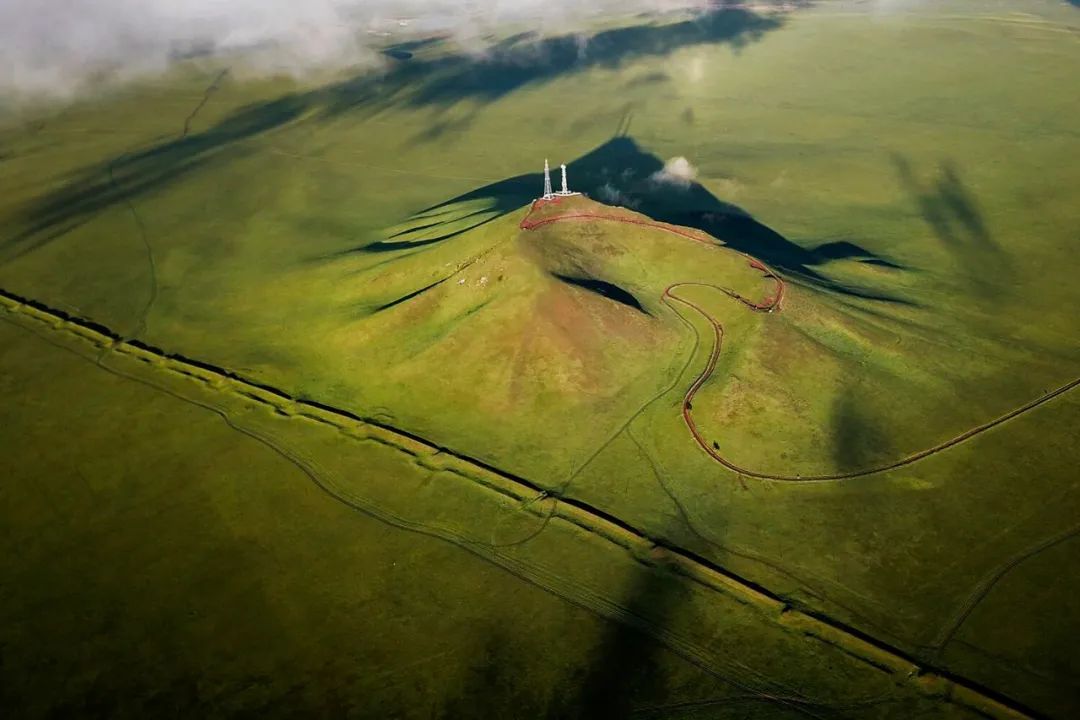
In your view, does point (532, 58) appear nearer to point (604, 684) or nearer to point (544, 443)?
point (544, 443)

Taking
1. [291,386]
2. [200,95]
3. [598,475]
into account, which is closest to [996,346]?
[598,475]

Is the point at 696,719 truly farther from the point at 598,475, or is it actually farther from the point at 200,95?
the point at 200,95

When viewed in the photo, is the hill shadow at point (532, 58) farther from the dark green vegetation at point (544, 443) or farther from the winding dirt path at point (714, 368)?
the winding dirt path at point (714, 368)

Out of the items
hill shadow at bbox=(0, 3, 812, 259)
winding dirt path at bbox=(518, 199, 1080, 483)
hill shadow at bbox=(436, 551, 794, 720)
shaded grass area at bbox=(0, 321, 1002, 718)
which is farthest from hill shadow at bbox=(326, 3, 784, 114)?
hill shadow at bbox=(436, 551, 794, 720)

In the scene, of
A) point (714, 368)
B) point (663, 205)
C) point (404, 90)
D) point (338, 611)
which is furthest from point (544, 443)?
point (404, 90)

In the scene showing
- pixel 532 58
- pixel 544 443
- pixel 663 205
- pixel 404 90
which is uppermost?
pixel 532 58

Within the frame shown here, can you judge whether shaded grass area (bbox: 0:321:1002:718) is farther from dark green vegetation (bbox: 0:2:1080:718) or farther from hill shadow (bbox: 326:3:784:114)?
hill shadow (bbox: 326:3:784:114)
